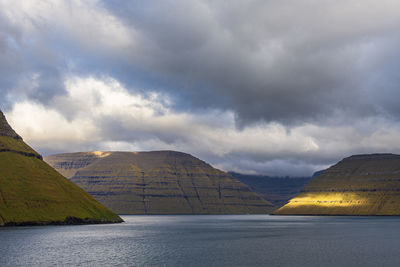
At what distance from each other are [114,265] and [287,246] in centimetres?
6623

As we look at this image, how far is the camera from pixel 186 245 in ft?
512

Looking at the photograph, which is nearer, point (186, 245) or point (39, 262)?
point (39, 262)

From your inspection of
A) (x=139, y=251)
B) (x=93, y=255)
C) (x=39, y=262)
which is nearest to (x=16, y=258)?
(x=39, y=262)

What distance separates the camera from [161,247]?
148375 millimetres

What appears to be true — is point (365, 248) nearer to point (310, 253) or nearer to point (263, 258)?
point (310, 253)

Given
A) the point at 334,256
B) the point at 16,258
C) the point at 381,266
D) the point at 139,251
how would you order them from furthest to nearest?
the point at 139,251 → the point at 334,256 → the point at 16,258 → the point at 381,266

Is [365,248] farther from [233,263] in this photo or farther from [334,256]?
[233,263]

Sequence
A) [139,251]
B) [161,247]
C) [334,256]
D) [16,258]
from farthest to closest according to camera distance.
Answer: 1. [161,247]
2. [139,251]
3. [334,256]
4. [16,258]

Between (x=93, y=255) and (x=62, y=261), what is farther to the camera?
(x=93, y=255)

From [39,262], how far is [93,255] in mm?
18170

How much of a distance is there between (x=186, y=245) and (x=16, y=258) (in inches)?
2342

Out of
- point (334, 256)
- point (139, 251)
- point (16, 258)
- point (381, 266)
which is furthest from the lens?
point (139, 251)

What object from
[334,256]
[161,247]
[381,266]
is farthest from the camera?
[161,247]

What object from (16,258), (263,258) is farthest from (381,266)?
(16,258)
